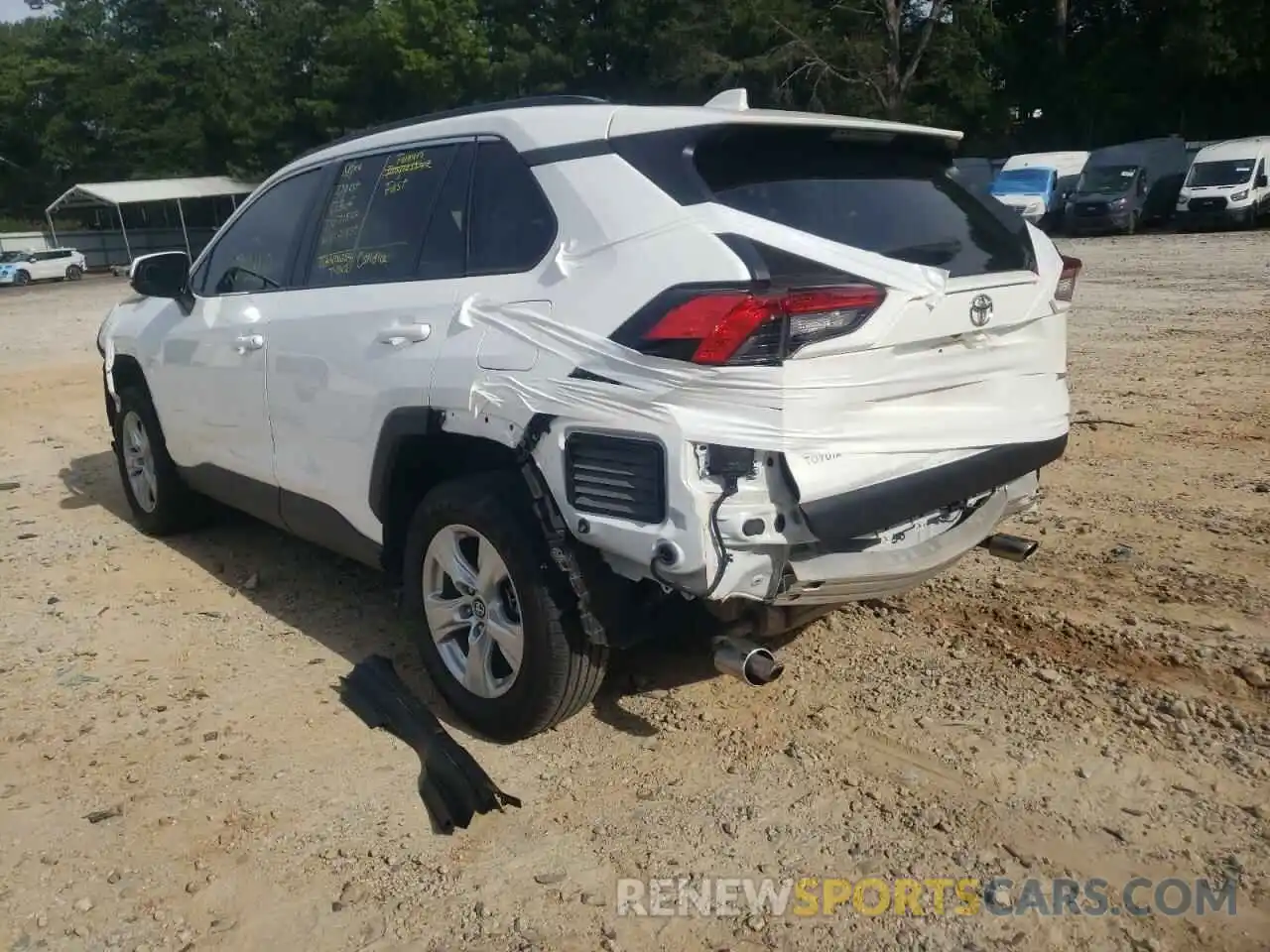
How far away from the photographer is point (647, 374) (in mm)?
2928

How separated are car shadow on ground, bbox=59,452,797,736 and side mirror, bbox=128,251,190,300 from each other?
1346 mm

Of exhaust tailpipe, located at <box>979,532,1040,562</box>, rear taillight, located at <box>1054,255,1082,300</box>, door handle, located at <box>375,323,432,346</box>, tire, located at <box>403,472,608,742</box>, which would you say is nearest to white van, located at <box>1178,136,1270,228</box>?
rear taillight, located at <box>1054,255,1082,300</box>

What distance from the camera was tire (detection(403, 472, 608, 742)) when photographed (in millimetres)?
3293

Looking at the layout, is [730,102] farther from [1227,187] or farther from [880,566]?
[1227,187]

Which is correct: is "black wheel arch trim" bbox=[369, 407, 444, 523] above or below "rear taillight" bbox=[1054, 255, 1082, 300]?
below

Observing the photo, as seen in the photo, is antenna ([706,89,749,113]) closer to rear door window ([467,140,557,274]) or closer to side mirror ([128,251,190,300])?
rear door window ([467,140,557,274])

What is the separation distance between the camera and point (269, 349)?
4.41 meters

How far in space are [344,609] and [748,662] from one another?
2.38 meters

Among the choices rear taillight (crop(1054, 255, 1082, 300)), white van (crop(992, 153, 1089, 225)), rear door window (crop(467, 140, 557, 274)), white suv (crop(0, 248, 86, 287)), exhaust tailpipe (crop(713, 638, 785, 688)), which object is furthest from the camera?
white suv (crop(0, 248, 86, 287))

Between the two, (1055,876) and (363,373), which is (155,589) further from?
(1055,876)

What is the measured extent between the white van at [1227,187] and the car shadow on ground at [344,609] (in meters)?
26.2

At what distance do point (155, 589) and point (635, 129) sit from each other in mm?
3413

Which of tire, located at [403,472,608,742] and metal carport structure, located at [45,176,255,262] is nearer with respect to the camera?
tire, located at [403,472,608,742]

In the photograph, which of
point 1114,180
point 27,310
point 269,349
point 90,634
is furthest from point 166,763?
point 1114,180
